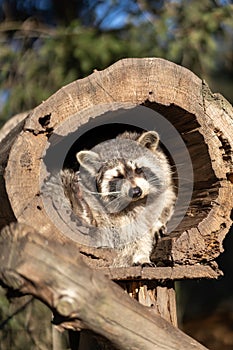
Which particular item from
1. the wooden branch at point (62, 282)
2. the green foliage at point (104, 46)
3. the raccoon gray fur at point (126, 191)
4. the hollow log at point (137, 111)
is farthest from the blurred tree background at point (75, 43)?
the wooden branch at point (62, 282)

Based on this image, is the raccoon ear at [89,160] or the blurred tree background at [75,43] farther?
the blurred tree background at [75,43]

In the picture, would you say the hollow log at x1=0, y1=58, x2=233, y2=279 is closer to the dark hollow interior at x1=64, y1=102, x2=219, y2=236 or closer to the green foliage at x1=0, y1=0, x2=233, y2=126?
the dark hollow interior at x1=64, y1=102, x2=219, y2=236

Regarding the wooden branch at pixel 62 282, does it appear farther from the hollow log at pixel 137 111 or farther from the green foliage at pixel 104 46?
the green foliage at pixel 104 46

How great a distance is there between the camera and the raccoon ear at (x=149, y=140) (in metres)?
5.29

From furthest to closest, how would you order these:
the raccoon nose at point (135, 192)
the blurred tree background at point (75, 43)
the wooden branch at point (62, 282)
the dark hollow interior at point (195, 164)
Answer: the blurred tree background at point (75, 43), the raccoon nose at point (135, 192), the dark hollow interior at point (195, 164), the wooden branch at point (62, 282)

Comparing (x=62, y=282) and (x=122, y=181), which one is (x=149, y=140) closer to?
(x=122, y=181)

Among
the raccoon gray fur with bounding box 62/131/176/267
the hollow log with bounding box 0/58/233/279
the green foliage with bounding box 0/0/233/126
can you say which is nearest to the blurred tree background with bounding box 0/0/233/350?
the green foliage with bounding box 0/0/233/126

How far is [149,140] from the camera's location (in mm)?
5387

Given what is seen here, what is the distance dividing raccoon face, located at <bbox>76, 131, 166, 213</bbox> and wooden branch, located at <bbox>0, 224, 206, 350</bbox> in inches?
74.3

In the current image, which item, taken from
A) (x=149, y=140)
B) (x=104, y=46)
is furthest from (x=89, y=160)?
(x=104, y=46)

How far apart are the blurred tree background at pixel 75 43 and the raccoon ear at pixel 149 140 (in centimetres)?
207

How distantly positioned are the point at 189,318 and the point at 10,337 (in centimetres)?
323

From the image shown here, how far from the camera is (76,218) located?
4992mm

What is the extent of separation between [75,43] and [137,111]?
278 centimetres
